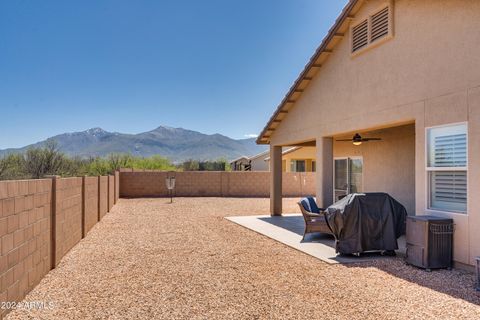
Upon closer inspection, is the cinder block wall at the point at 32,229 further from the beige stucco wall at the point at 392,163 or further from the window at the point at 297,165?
the window at the point at 297,165

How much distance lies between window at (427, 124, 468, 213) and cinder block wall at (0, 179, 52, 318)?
7112 mm

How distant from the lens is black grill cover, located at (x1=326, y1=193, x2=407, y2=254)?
8.13 metres

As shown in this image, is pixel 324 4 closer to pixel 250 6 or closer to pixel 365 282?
pixel 250 6

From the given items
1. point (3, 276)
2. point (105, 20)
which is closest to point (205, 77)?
point (105, 20)

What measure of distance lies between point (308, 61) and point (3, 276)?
9.84 m

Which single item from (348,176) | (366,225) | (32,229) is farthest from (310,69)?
(32,229)

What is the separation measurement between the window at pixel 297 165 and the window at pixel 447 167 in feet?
90.1

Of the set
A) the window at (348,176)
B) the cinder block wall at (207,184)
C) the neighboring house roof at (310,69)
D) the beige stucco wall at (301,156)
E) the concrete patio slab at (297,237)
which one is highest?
the neighboring house roof at (310,69)

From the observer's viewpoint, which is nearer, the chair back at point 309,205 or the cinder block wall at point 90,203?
the chair back at point 309,205

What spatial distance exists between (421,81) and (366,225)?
3125mm

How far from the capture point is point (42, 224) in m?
6.52

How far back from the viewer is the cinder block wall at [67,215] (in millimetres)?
7508

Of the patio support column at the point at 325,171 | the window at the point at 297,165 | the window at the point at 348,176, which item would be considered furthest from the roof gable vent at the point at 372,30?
the window at the point at 297,165

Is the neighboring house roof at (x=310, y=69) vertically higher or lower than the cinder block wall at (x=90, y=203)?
higher
